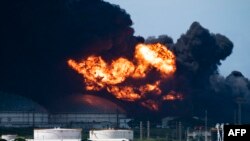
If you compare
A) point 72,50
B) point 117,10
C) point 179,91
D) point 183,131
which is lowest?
point 183,131

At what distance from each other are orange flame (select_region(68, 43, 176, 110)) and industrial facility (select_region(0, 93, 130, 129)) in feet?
17.5

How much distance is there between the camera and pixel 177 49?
19288 cm

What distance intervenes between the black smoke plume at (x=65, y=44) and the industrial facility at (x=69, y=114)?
3424 millimetres

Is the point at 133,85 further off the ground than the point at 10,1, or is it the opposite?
the point at 10,1

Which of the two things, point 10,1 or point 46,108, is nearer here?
point 10,1

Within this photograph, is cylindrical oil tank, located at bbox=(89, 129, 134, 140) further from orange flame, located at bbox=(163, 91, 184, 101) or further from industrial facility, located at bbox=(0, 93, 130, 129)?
orange flame, located at bbox=(163, 91, 184, 101)

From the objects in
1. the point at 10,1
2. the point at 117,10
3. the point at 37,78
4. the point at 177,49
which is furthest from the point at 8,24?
the point at 177,49

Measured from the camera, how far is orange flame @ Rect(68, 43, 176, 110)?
601 feet

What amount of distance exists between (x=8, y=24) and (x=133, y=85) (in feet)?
129

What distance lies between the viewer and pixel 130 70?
185m

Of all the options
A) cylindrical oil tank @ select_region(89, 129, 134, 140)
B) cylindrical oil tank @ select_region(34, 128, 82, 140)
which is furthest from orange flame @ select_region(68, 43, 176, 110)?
cylindrical oil tank @ select_region(34, 128, 82, 140)

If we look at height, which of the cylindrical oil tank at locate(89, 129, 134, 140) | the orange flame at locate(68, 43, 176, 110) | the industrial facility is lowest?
the cylindrical oil tank at locate(89, 129, 134, 140)

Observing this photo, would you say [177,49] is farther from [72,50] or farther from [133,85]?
[72,50]

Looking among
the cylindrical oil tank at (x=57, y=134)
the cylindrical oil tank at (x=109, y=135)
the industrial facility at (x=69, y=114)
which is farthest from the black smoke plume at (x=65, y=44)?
the cylindrical oil tank at (x=57, y=134)
